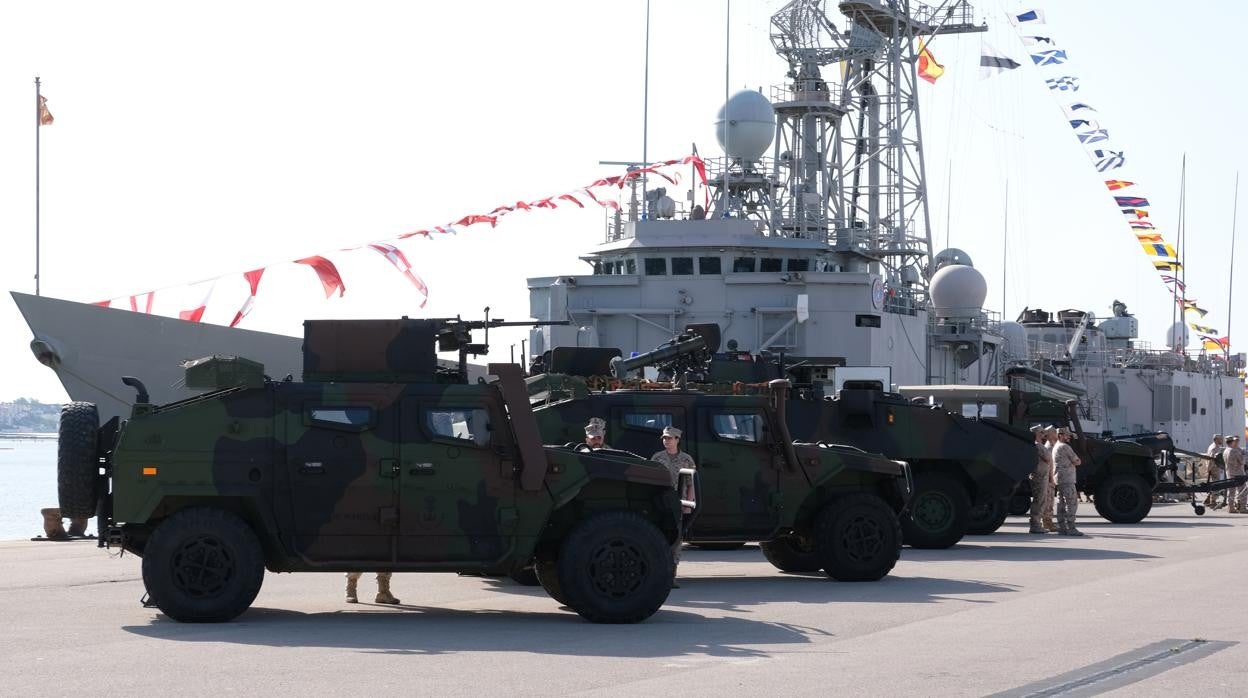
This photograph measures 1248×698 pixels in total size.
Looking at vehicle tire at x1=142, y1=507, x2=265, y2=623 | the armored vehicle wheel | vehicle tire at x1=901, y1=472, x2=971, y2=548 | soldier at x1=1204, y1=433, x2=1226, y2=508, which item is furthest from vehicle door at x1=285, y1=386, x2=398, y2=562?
soldier at x1=1204, y1=433, x2=1226, y2=508

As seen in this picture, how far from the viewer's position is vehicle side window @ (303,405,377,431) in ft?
35.8

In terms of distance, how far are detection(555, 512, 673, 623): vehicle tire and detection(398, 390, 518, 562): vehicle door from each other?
0.52 metres

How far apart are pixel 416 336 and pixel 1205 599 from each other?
6.01 m

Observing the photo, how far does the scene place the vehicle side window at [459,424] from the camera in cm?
1098

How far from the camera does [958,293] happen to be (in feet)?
139

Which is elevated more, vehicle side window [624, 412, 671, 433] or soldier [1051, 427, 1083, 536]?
Result: vehicle side window [624, 412, 671, 433]

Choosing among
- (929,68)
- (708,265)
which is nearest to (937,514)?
(708,265)

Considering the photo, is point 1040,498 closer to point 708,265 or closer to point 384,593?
point 384,593

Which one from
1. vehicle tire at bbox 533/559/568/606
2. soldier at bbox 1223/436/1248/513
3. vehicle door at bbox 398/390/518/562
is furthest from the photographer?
soldier at bbox 1223/436/1248/513

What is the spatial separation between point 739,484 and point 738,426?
0.55 meters

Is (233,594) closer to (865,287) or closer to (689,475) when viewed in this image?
(689,475)

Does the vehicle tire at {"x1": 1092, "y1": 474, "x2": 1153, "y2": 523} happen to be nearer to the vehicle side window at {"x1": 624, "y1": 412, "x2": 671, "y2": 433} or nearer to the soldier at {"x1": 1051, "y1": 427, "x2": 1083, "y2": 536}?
the soldier at {"x1": 1051, "y1": 427, "x2": 1083, "y2": 536}

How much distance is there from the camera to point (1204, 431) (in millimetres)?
54969

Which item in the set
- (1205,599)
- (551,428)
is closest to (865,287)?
(551,428)
